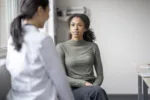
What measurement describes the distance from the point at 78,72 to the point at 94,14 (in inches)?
77.0

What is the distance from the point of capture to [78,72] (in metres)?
2.01

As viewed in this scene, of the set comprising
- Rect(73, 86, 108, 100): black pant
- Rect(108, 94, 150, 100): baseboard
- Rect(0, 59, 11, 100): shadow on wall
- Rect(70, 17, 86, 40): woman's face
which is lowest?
Rect(108, 94, 150, 100): baseboard

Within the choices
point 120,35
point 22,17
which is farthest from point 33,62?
point 120,35

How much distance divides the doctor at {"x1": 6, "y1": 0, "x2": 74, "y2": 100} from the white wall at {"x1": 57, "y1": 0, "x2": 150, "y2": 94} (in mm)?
2465

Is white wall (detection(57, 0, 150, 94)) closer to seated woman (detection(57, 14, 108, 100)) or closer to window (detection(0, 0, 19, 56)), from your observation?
window (detection(0, 0, 19, 56))

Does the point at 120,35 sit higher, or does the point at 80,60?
the point at 120,35

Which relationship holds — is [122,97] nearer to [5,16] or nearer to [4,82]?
[5,16]

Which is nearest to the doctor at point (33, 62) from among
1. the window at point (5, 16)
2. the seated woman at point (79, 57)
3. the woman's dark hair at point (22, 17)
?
the woman's dark hair at point (22, 17)

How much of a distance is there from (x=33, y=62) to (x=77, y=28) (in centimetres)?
87

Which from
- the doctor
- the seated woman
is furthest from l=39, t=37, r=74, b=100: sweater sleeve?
the seated woman

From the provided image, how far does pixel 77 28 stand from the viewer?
2088 mm

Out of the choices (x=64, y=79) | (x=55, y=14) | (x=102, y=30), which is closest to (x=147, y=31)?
(x=102, y=30)

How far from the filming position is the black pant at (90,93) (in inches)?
66.2

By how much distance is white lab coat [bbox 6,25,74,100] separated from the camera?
129 centimetres
